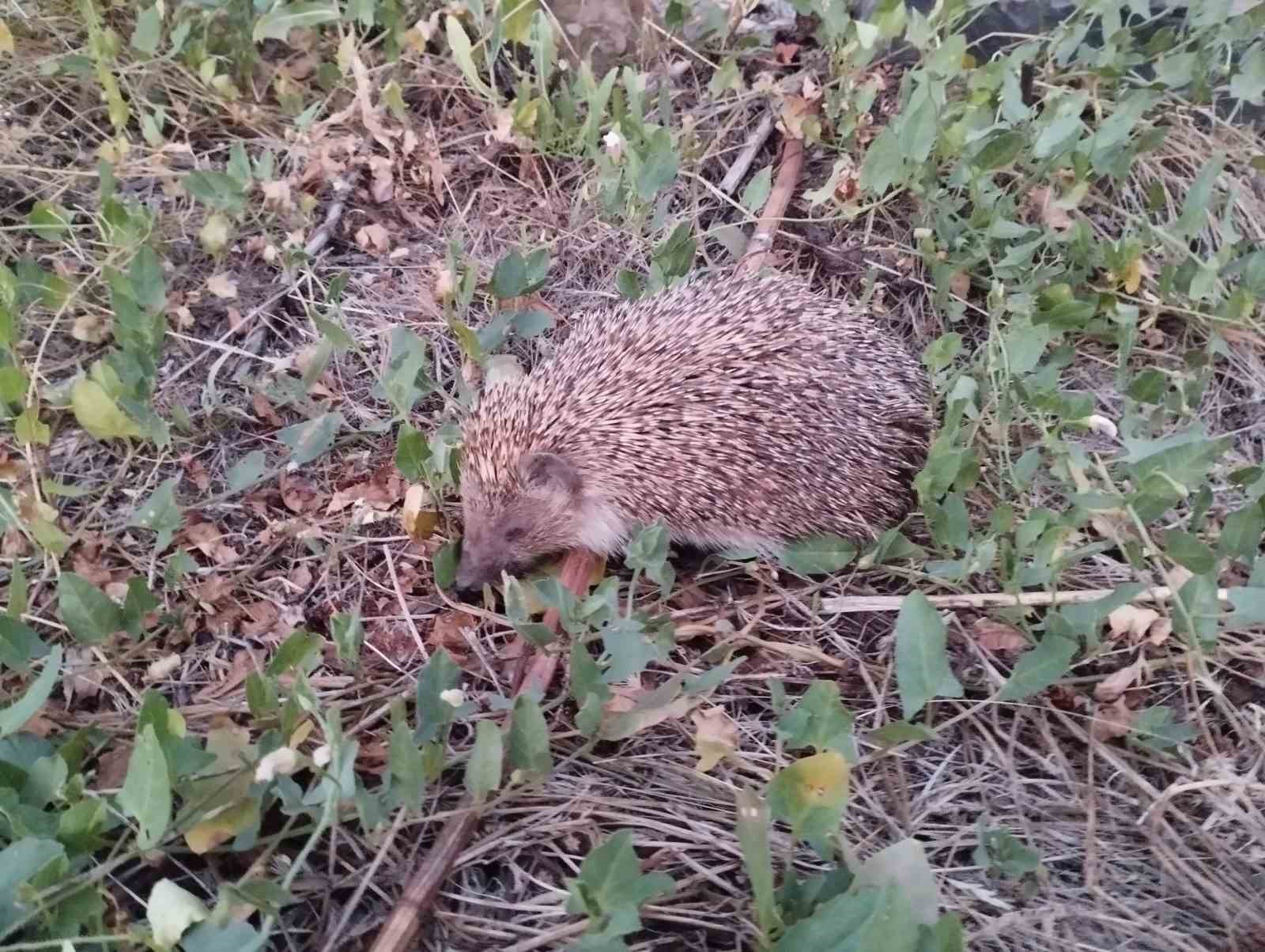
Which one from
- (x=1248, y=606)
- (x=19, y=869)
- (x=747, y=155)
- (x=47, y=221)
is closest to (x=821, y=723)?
(x=1248, y=606)

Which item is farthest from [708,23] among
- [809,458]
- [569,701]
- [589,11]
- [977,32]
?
[569,701]

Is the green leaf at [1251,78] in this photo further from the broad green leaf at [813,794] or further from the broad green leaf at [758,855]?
the broad green leaf at [758,855]

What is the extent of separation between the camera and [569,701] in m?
2.58

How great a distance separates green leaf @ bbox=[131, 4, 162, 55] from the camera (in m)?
3.76

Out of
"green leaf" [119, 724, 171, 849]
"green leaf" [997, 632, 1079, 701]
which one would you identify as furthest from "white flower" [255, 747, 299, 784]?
"green leaf" [997, 632, 1079, 701]

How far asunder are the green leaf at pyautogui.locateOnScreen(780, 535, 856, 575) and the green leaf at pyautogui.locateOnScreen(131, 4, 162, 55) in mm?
3259

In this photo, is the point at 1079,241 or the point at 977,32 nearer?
the point at 1079,241

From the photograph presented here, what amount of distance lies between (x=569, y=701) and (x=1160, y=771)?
1.60m

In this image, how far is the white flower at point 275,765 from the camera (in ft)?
6.47

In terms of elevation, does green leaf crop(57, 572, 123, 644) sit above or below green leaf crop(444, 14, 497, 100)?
below

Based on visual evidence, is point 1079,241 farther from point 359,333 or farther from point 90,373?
point 90,373

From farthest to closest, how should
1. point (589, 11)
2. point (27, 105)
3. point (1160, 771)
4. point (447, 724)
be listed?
1. point (589, 11)
2. point (27, 105)
3. point (1160, 771)
4. point (447, 724)

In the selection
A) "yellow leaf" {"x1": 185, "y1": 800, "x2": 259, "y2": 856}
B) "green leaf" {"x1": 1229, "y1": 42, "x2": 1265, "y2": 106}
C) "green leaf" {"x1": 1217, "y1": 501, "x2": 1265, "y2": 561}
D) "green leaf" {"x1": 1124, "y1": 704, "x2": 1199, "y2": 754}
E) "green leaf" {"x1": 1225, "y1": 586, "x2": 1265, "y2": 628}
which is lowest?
"yellow leaf" {"x1": 185, "y1": 800, "x2": 259, "y2": 856}

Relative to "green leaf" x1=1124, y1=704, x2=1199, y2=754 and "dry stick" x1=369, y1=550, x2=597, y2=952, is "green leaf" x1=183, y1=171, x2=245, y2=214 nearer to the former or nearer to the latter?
"dry stick" x1=369, y1=550, x2=597, y2=952
